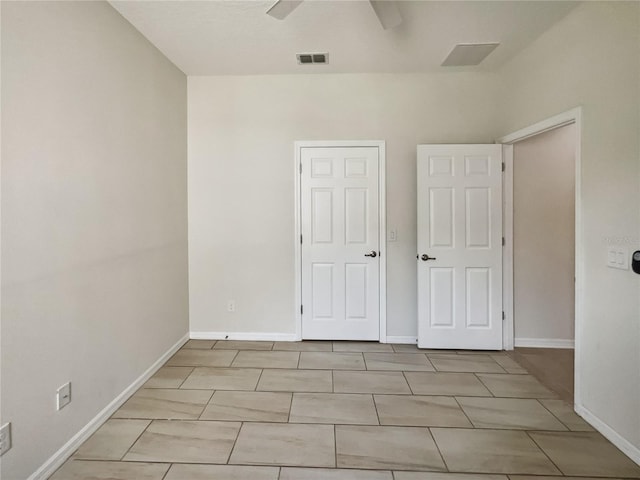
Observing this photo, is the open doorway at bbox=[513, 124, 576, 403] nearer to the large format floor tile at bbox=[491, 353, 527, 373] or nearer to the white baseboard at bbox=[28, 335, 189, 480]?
the large format floor tile at bbox=[491, 353, 527, 373]

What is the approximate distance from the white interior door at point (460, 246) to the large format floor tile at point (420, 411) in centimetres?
98

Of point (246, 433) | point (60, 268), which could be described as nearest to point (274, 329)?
point (246, 433)

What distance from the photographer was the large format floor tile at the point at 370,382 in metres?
2.54

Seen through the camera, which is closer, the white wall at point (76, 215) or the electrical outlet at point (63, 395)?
the white wall at point (76, 215)

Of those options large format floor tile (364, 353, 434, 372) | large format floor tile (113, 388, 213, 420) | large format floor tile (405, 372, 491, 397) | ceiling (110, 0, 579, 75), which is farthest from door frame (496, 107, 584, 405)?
large format floor tile (113, 388, 213, 420)

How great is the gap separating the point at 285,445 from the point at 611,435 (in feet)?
6.38

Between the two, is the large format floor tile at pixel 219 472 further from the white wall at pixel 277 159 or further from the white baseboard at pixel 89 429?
the white wall at pixel 277 159

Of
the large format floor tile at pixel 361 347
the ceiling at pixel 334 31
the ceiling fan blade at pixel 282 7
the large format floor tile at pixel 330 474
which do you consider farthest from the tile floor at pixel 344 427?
the ceiling at pixel 334 31

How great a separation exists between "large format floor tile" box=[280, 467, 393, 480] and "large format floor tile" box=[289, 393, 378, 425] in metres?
0.40

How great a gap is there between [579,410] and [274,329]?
2.62 metres

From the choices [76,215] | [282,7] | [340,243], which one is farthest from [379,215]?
[76,215]

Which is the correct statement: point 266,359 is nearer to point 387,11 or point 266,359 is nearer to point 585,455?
point 585,455

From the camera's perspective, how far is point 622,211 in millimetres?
1915

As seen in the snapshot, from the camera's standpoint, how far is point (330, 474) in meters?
1.71
